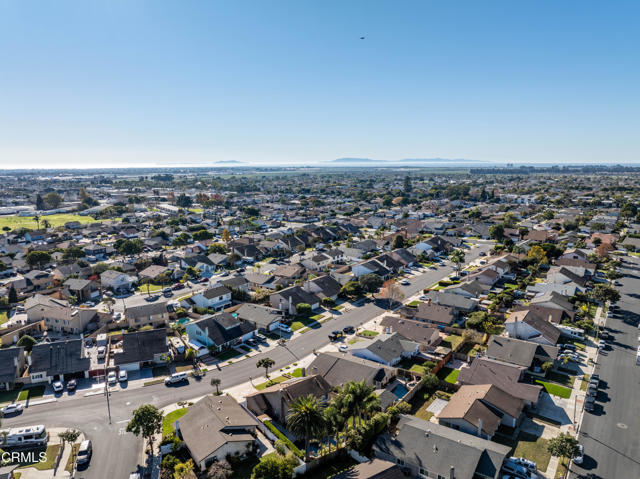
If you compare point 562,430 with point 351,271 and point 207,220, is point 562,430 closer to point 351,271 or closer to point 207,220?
point 351,271

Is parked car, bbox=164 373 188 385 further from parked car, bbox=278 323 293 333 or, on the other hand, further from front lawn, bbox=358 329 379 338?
front lawn, bbox=358 329 379 338

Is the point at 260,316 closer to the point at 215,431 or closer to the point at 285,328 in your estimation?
the point at 285,328

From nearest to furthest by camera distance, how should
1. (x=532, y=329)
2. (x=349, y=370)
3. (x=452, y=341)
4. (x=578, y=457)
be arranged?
(x=578, y=457)
(x=349, y=370)
(x=532, y=329)
(x=452, y=341)

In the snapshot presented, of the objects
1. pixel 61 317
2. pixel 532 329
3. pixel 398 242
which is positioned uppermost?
pixel 398 242

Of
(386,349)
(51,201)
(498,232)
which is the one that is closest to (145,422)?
(386,349)

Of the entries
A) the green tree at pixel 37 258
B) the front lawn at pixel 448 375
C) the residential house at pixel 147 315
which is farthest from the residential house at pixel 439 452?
the green tree at pixel 37 258
